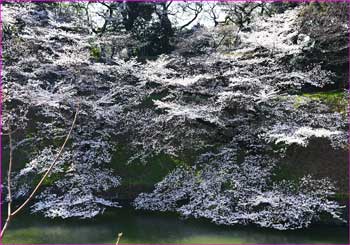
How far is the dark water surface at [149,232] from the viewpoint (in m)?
9.55

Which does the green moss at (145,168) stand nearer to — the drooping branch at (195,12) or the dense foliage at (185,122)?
the dense foliage at (185,122)

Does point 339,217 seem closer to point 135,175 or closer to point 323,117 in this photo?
point 323,117

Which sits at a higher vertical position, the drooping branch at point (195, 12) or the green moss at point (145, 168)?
the drooping branch at point (195, 12)

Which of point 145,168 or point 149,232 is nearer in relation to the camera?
point 149,232

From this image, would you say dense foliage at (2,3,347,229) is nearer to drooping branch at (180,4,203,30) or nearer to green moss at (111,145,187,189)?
green moss at (111,145,187,189)

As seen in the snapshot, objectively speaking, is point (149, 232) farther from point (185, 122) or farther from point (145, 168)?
point (185, 122)

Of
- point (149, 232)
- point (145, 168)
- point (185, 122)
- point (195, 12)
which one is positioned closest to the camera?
point (149, 232)

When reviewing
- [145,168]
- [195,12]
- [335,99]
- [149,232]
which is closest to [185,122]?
[145,168]

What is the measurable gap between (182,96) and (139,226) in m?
4.68

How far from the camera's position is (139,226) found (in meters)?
10.7

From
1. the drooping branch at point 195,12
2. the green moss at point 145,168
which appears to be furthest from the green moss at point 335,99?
the drooping branch at point 195,12

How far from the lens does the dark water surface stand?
955 cm

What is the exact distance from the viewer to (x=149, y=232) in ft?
33.3

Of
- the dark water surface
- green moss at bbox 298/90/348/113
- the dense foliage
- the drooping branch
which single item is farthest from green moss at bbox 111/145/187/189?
the drooping branch
